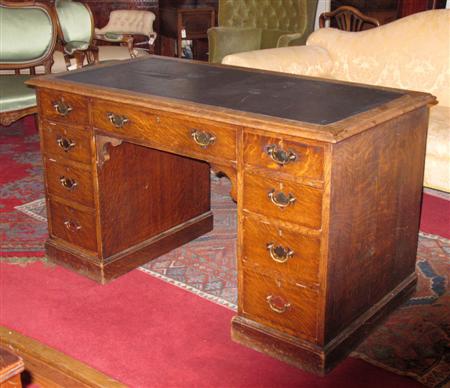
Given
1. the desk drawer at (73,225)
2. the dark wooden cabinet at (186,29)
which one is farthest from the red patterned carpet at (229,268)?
the dark wooden cabinet at (186,29)

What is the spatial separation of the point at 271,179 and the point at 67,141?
3.79 feet

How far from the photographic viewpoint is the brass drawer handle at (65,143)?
307 cm

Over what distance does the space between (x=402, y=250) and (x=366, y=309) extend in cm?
33

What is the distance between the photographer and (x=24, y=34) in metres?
5.20

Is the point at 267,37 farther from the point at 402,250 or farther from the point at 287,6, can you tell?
the point at 402,250

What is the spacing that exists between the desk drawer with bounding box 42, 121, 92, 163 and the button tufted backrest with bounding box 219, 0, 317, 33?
4.50m

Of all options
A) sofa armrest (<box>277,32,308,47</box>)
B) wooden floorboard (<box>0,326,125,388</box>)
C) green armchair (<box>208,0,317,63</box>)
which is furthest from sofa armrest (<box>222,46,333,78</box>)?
green armchair (<box>208,0,317,63</box>)

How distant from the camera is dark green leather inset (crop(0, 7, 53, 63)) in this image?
16.9 ft

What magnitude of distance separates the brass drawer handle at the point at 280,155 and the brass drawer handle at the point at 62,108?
111cm

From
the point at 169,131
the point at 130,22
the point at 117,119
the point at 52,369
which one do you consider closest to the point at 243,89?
the point at 169,131

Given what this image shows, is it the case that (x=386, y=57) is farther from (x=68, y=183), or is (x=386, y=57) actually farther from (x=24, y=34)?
(x=24, y=34)

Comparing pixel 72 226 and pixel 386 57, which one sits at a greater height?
pixel 386 57

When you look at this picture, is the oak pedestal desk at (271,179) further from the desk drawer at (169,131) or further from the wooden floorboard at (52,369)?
the wooden floorboard at (52,369)

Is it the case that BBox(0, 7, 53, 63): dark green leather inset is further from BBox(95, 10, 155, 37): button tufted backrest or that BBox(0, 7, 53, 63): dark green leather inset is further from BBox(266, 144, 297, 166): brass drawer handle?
BBox(95, 10, 155, 37): button tufted backrest
